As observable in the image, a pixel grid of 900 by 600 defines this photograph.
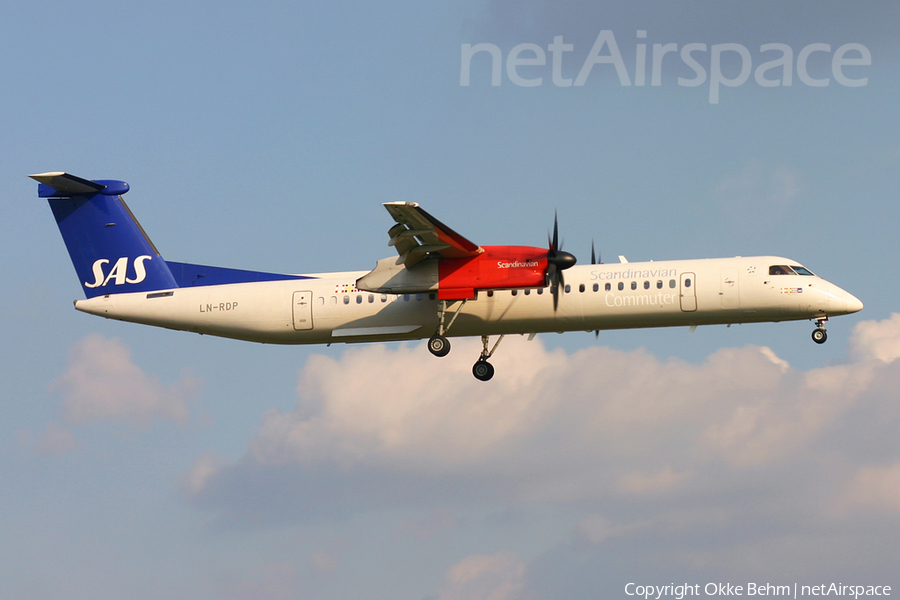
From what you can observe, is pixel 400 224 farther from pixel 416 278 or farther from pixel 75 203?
pixel 75 203

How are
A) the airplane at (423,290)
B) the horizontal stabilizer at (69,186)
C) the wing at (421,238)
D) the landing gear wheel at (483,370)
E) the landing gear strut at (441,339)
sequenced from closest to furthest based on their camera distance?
the wing at (421,238)
the airplane at (423,290)
the landing gear strut at (441,339)
the landing gear wheel at (483,370)
the horizontal stabilizer at (69,186)

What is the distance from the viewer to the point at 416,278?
28016 mm

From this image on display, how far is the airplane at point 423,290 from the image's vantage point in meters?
27.5

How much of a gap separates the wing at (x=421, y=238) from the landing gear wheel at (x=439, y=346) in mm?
2243

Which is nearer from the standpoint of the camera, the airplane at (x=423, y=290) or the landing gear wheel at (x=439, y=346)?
the airplane at (x=423, y=290)

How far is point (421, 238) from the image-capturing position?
88.6 ft

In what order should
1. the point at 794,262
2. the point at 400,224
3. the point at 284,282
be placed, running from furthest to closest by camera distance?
the point at 284,282 → the point at 794,262 → the point at 400,224

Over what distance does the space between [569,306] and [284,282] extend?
832 cm

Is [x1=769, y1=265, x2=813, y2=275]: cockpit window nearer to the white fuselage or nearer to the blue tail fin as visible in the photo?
the white fuselage

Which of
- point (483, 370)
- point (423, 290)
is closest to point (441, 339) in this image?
point (423, 290)

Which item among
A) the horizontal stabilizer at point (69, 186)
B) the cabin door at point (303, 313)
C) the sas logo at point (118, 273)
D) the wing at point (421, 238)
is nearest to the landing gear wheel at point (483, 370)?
the wing at point (421, 238)

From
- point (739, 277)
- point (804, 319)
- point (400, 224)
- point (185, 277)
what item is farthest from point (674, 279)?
point (185, 277)

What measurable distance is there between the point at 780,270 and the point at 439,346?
361 inches

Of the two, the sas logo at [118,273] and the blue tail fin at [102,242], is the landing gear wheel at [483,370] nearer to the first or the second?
the blue tail fin at [102,242]
